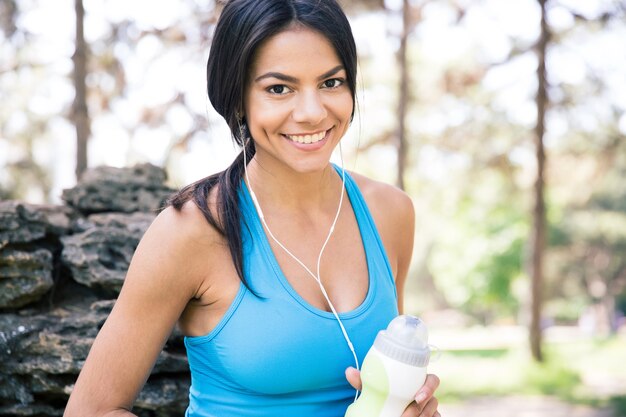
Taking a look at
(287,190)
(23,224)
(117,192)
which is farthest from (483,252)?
(287,190)

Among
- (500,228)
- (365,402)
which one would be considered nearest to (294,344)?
(365,402)

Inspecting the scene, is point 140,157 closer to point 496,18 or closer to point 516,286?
point 496,18

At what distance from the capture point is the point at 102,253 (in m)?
2.71

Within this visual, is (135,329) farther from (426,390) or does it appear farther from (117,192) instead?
(117,192)

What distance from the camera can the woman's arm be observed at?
1791 millimetres

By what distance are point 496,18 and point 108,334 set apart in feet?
40.4

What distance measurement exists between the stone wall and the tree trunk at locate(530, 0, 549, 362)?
10361 millimetres

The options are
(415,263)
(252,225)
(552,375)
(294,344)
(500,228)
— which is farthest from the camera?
(415,263)

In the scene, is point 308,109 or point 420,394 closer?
point 420,394

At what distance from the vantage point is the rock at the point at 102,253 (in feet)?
8.70

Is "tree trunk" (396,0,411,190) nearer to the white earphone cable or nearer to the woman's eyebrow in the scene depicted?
the white earphone cable

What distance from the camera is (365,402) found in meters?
1.74

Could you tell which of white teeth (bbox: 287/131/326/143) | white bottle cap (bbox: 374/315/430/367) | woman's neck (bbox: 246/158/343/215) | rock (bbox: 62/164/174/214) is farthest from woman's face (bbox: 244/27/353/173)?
rock (bbox: 62/164/174/214)

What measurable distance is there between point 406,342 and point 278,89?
754 mm
